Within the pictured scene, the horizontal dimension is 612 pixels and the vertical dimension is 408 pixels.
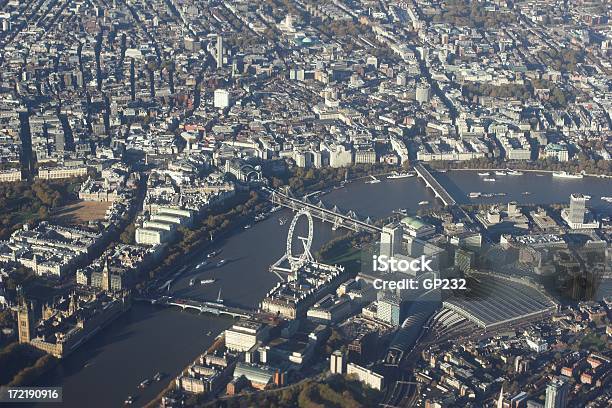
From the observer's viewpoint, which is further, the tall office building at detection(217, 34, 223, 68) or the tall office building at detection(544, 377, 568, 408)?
the tall office building at detection(217, 34, 223, 68)

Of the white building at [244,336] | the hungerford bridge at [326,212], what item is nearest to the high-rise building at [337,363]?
the white building at [244,336]

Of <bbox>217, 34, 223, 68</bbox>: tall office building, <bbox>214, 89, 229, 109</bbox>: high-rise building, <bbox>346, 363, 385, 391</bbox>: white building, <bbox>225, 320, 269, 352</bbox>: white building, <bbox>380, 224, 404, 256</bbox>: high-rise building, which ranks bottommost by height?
<bbox>346, 363, 385, 391</bbox>: white building

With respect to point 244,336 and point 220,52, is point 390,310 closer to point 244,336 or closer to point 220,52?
point 244,336

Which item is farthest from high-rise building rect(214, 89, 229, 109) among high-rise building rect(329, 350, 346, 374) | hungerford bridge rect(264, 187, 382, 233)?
high-rise building rect(329, 350, 346, 374)

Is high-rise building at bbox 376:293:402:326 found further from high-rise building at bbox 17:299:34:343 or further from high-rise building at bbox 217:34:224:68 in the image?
high-rise building at bbox 217:34:224:68

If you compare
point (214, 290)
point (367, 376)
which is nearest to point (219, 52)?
point (214, 290)

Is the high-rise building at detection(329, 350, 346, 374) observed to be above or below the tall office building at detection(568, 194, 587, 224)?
below

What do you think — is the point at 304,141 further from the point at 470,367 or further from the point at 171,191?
the point at 470,367
